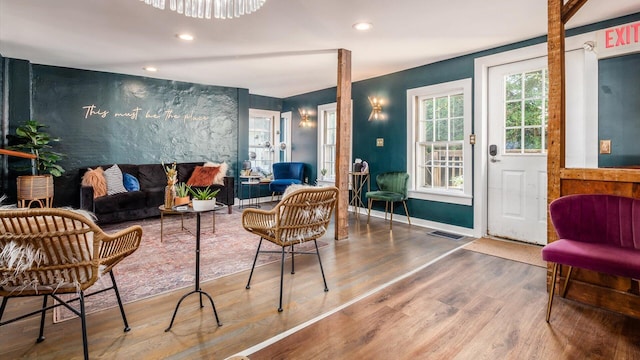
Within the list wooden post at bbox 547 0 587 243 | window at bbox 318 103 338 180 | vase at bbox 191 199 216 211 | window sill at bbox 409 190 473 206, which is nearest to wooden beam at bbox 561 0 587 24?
wooden post at bbox 547 0 587 243

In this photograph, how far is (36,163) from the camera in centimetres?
460

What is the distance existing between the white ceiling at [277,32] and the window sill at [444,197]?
189cm

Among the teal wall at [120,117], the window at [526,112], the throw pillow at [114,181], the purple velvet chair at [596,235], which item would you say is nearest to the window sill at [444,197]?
the window at [526,112]

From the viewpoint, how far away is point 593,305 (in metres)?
2.26

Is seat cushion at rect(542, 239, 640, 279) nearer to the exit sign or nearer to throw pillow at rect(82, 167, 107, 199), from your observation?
the exit sign

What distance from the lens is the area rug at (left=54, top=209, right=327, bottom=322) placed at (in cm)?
244

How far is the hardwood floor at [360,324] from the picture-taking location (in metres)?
1.73

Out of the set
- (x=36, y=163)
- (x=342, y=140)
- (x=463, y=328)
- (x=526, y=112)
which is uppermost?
(x=526, y=112)

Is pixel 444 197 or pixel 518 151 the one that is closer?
pixel 518 151

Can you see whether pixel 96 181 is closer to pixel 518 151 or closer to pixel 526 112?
pixel 518 151

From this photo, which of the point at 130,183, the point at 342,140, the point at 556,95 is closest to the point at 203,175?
the point at 130,183

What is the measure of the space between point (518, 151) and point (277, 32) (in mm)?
3157

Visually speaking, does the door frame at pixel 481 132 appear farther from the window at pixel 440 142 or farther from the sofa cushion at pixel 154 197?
the sofa cushion at pixel 154 197

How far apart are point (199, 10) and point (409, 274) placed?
267cm
